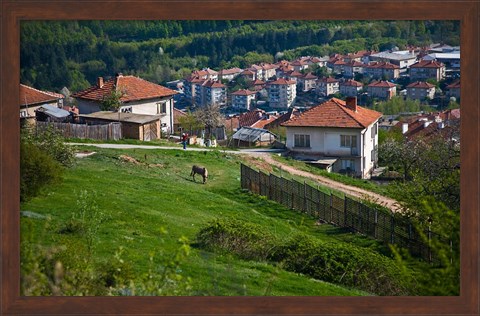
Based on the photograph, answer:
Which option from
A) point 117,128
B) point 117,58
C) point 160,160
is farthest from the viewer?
point 117,128

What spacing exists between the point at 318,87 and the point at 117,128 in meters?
5.31

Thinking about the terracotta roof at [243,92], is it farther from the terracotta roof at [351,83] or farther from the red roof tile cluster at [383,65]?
the red roof tile cluster at [383,65]

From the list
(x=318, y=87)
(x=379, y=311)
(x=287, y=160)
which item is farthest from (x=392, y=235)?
(x=318, y=87)

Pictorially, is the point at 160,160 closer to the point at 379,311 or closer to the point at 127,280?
the point at 127,280

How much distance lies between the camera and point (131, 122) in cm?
1897

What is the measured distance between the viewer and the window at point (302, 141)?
17969mm

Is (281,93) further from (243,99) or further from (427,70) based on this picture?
(427,70)

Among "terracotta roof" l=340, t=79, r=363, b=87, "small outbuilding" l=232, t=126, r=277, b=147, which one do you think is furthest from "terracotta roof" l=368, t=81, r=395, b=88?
"small outbuilding" l=232, t=126, r=277, b=147

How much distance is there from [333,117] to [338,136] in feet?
1.53

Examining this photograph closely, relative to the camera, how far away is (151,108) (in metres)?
21.9

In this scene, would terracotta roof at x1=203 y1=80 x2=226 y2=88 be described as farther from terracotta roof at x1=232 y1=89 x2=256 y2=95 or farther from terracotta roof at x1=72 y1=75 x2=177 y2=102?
→ terracotta roof at x1=72 y1=75 x2=177 y2=102

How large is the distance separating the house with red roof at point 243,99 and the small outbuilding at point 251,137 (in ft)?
2.55

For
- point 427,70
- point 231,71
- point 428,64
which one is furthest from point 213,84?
point 428,64

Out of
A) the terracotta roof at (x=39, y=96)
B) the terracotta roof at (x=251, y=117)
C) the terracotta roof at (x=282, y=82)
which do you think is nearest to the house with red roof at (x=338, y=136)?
the terracotta roof at (x=282, y=82)
